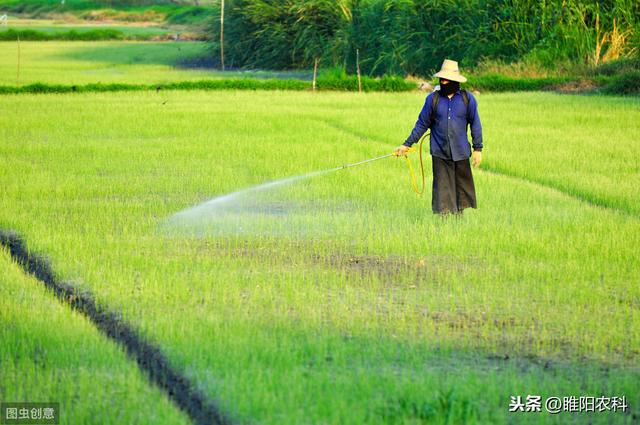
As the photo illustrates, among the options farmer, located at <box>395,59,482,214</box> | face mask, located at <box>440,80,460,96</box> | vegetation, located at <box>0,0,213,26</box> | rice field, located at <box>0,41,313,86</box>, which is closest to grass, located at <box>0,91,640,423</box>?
farmer, located at <box>395,59,482,214</box>

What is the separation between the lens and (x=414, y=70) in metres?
31.8

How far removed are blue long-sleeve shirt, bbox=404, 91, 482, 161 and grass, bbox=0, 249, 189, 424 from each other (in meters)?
Answer: 3.53

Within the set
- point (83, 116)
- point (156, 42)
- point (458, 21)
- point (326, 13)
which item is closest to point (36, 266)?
point (83, 116)

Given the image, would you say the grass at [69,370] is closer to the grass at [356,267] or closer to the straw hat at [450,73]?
the grass at [356,267]

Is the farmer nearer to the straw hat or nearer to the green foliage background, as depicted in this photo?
the straw hat

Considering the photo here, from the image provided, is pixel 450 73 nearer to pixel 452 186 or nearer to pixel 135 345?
pixel 452 186

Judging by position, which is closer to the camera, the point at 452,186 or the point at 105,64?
the point at 452,186

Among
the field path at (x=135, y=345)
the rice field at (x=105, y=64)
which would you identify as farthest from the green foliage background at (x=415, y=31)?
the field path at (x=135, y=345)

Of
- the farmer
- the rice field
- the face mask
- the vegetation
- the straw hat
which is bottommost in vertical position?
the rice field

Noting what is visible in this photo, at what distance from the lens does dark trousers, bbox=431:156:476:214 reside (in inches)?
356

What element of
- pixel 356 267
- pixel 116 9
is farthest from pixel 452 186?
pixel 116 9

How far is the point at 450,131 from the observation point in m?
8.92

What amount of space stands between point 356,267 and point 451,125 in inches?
67.1

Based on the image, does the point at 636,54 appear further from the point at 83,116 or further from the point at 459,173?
the point at 459,173
